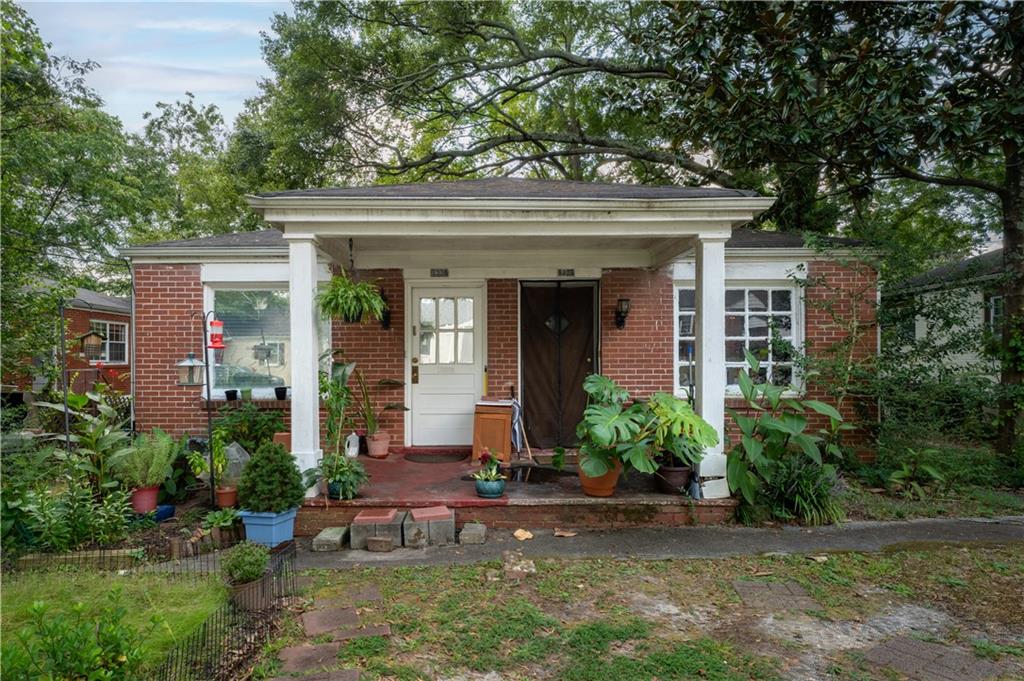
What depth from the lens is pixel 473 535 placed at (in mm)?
4570

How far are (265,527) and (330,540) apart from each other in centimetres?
52

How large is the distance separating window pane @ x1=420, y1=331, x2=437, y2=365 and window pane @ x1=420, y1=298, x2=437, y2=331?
3.4 inches

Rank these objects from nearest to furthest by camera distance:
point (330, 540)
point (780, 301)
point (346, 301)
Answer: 1. point (330, 540)
2. point (346, 301)
3. point (780, 301)

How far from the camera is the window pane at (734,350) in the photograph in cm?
734

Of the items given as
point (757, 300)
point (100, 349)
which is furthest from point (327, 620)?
point (100, 349)

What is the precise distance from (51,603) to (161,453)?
1807mm

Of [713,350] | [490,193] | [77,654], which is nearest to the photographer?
[77,654]

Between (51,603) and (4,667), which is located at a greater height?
(4,667)

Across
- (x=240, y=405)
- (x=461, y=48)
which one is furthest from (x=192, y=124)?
(x=240, y=405)

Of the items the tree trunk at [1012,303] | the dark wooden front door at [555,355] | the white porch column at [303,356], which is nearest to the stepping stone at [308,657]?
the white porch column at [303,356]

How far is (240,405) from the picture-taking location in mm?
6812

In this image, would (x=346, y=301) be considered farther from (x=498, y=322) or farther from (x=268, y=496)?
(x=498, y=322)

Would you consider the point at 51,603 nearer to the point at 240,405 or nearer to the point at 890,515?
the point at 240,405

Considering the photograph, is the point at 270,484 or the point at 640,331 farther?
the point at 640,331
